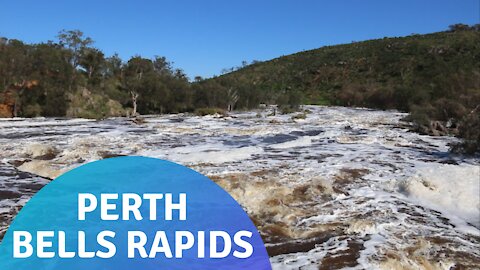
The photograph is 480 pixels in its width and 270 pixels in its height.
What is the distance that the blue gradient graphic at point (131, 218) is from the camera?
20.1 feet

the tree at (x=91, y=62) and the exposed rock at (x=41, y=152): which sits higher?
the tree at (x=91, y=62)

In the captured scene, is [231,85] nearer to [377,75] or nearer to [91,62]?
[91,62]

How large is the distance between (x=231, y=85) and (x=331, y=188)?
43.6m

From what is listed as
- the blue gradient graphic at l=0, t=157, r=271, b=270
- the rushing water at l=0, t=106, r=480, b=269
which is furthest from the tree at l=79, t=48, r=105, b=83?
the blue gradient graphic at l=0, t=157, r=271, b=270

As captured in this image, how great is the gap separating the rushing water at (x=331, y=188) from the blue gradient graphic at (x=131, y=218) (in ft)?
1.14

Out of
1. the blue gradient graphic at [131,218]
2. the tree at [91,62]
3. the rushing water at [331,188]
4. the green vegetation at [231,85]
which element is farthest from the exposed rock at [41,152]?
the tree at [91,62]

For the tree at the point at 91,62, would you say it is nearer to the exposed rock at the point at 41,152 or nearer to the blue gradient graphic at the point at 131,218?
the exposed rock at the point at 41,152

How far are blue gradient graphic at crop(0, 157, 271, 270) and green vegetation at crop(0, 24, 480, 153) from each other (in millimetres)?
9880

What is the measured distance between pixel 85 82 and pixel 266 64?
62933 mm

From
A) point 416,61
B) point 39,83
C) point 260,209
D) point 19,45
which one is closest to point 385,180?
point 260,209

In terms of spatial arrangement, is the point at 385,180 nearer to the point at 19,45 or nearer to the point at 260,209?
the point at 260,209

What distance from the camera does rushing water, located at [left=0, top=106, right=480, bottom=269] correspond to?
6512 millimetres

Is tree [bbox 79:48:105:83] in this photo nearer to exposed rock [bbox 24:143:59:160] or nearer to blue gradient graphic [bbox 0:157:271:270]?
exposed rock [bbox 24:143:59:160]

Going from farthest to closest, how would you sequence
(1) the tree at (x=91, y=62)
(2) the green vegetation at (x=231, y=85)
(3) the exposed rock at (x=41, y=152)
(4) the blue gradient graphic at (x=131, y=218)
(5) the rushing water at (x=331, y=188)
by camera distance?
(1) the tree at (x=91, y=62) → (2) the green vegetation at (x=231, y=85) → (3) the exposed rock at (x=41, y=152) → (5) the rushing water at (x=331, y=188) → (4) the blue gradient graphic at (x=131, y=218)
